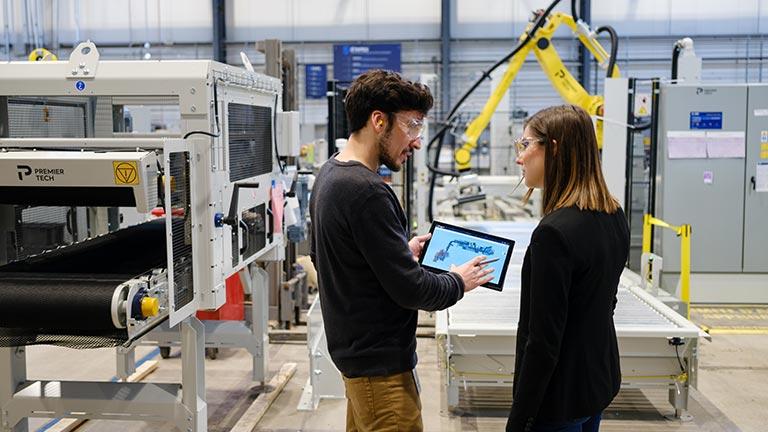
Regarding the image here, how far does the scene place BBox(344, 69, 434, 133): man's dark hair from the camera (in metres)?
1.88

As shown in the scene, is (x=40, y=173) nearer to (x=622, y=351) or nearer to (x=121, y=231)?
(x=121, y=231)

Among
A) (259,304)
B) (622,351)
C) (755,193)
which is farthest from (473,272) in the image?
(755,193)

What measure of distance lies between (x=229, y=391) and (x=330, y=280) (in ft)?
8.59

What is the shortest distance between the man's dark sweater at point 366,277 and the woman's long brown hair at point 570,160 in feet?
1.25

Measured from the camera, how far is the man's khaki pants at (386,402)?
1938mm

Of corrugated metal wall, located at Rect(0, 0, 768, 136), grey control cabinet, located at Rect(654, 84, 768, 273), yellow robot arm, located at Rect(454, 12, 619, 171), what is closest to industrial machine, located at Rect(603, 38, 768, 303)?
grey control cabinet, located at Rect(654, 84, 768, 273)

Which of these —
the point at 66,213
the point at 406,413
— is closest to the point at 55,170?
the point at 66,213

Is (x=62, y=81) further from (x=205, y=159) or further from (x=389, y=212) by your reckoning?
(x=389, y=212)

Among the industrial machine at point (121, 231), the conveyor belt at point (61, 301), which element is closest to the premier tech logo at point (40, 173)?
the industrial machine at point (121, 231)

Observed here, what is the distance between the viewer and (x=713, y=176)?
246 inches

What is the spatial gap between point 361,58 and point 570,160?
1082 cm

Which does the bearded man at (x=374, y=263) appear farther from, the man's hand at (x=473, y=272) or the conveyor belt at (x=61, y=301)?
the conveyor belt at (x=61, y=301)

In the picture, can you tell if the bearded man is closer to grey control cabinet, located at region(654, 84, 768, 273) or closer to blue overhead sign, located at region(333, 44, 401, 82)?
grey control cabinet, located at region(654, 84, 768, 273)

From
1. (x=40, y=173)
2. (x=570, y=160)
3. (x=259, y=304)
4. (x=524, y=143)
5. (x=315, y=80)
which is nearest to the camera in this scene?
(x=570, y=160)
